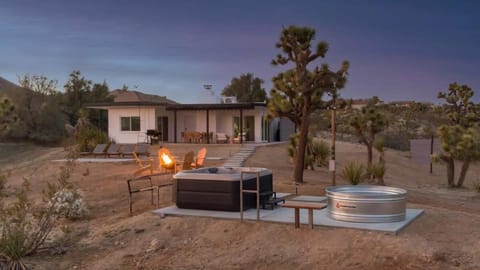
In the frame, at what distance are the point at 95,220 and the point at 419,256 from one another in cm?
709

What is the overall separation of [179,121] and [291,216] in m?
25.1

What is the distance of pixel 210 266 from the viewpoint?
867 centimetres

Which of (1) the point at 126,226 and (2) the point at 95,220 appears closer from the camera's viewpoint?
(1) the point at 126,226

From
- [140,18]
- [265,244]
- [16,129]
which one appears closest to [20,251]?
[265,244]

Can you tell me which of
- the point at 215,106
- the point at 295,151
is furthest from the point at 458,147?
the point at 215,106

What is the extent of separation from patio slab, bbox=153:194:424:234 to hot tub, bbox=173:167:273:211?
151 mm

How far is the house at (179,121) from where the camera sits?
3319 centimetres

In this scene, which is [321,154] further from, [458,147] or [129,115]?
[129,115]

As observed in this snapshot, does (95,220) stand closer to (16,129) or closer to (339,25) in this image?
(339,25)

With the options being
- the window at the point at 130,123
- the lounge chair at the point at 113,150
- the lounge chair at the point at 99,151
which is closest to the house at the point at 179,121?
the window at the point at 130,123

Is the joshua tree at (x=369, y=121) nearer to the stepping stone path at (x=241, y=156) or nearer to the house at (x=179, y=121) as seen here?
the stepping stone path at (x=241, y=156)

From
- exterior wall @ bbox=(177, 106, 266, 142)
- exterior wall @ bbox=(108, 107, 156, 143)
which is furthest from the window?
exterior wall @ bbox=(177, 106, 266, 142)

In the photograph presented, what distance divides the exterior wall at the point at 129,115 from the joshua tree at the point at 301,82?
1690 centimetres

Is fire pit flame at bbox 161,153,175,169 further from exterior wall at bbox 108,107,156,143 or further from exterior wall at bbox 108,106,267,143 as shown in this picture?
exterior wall at bbox 108,107,156,143
